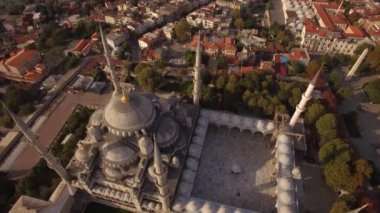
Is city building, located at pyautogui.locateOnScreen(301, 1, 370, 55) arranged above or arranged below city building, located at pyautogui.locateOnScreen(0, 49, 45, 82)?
below

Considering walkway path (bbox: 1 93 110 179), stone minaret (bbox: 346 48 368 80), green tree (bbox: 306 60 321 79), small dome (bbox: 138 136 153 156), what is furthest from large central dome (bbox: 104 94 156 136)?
stone minaret (bbox: 346 48 368 80)

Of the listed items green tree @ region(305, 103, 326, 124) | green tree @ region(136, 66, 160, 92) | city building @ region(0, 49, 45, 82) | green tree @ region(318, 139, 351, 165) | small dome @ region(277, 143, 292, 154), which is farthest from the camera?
city building @ region(0, 49, 45, 82)

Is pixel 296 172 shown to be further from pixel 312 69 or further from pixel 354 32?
pixel 354 32

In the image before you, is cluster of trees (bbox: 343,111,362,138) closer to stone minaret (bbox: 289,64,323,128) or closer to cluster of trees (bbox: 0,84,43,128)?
stone minaret (bbox: 289,64,323,128)

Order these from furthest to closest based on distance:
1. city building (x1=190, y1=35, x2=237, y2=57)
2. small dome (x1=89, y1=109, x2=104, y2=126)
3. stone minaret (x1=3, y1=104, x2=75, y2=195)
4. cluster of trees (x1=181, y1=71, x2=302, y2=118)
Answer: city building (x1=190, y1=35, x2=237, y2=57)
cluster of trees (x1=181, y1=71, x2=302, y2=118)
small dome (x1=89, y1=109, x2=104, y2=126)
stone minaret (x1=3, y1=104, x2=75, y2=195)

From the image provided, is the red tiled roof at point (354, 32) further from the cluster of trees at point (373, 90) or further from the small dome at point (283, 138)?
the small dome at point (283, 138)

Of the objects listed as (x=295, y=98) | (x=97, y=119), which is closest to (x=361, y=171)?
(x=295, y=98)

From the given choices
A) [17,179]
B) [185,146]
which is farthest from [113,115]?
[17,179]
